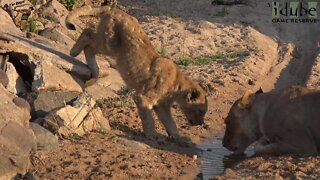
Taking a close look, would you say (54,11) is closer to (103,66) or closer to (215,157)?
(103,66)

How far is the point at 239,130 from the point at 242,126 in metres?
0.07

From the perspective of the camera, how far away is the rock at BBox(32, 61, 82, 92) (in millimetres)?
9789

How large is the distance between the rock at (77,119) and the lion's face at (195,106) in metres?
1.24

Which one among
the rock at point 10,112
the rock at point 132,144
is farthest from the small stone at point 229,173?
the rock at point 10,112

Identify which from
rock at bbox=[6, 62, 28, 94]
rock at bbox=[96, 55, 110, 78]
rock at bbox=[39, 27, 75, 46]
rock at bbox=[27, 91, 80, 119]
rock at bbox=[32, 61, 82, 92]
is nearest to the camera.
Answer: rock at bbox=[27, 91, 80, 119]

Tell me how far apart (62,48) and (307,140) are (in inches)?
193

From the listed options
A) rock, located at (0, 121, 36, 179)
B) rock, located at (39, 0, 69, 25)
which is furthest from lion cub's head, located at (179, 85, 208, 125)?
rock, located at (39, 0, 69, 25)

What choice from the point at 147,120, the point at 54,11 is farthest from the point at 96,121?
the point at 54,11

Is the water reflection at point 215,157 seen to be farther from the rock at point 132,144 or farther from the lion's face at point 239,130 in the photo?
the rock at point 132,144

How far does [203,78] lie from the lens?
13.3m

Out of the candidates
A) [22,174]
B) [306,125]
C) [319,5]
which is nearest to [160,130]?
[306,125]

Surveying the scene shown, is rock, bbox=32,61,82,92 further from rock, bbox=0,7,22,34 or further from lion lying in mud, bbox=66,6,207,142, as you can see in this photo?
rock, bbox=0,7,22,34

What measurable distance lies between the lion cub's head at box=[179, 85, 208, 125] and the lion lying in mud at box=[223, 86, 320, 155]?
936 mm

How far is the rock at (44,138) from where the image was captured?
8.52m
